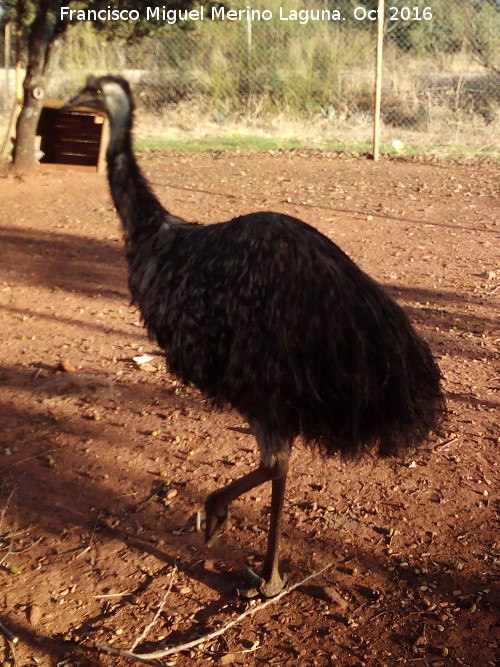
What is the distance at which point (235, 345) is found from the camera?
9.00 feet

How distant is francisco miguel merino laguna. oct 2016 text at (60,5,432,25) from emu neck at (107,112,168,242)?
Answer: 591cm

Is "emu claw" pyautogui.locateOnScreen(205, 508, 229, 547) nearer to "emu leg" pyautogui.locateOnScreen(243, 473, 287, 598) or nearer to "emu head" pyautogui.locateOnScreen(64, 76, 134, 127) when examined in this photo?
"emu leg" pyautogui.locateOnScreen(243, 473, 287, 598)

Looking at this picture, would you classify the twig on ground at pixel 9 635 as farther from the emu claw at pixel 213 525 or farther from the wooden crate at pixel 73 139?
the wooden crate at pixel 73 139

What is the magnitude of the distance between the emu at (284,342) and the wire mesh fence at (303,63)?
40.6 feet

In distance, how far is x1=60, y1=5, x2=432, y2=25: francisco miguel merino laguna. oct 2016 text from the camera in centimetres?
897

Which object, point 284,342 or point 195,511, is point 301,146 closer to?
point 195,511

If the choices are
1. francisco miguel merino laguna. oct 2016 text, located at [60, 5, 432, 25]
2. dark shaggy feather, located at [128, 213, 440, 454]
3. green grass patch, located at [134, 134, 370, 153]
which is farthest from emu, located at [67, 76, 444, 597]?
green grass patch, located at [134, 134, 370, 153]

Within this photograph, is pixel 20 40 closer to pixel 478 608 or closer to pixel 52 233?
pixel 52 233

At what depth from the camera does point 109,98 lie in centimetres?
361

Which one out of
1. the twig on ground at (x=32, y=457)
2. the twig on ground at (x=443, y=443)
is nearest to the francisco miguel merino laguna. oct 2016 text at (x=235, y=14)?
the twig on ground at (x=32, y=457)

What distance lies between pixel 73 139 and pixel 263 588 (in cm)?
819

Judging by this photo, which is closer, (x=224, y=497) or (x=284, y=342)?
(x=284, y=342)

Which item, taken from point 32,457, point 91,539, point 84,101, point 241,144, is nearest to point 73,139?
point 241,144

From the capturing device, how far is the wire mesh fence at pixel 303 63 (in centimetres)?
1541
